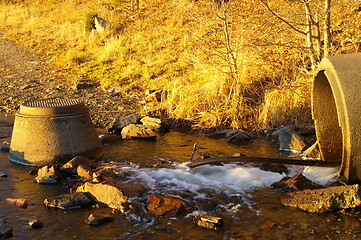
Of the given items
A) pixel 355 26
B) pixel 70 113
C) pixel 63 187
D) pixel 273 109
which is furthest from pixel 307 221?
pixel 355 26

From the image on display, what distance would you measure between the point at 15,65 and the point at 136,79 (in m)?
6.00

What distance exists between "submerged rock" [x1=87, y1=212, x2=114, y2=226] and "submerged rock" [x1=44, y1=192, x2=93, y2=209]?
0.41 meters

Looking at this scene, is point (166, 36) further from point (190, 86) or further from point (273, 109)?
point (273, 109)

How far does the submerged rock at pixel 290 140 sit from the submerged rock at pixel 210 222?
12.3 feet

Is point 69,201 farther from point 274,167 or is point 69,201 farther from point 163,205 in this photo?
point 274,167

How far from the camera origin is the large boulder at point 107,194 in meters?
5.39

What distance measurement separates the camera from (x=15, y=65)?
55.6 ft

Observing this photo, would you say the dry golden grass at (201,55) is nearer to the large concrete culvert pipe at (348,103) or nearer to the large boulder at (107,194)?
the large concrete culvert pipe at (348,103)

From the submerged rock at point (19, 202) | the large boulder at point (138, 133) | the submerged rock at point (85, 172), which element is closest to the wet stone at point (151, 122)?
the large boulder at point (138, 133)

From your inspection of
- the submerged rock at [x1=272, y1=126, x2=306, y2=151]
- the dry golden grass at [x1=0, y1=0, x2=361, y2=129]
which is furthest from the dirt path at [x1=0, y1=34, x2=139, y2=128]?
the submerged rock at [x1=272, y1=126, x2=306, y2=151]

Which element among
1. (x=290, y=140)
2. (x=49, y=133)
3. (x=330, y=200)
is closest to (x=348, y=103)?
(x=330, y=200)

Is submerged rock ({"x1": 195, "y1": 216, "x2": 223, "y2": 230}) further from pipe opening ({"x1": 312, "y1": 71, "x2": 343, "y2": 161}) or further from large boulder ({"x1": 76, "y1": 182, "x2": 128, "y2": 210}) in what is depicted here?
pipe opening ({"x1": 312, "y1": 71, "x2": 343, "y2": 161})

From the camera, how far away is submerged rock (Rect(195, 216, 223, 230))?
15.7 ft

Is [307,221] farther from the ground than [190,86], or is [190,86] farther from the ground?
[190,86]
